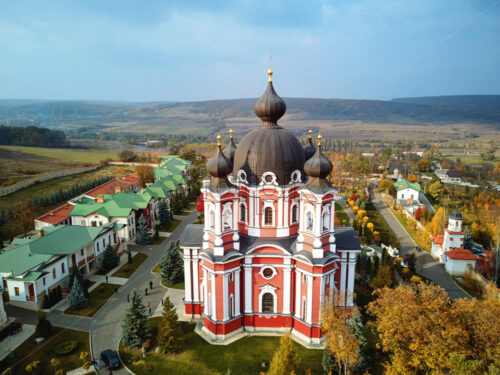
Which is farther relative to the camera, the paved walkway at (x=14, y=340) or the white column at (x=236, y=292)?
the white column at (x=236, y=292)

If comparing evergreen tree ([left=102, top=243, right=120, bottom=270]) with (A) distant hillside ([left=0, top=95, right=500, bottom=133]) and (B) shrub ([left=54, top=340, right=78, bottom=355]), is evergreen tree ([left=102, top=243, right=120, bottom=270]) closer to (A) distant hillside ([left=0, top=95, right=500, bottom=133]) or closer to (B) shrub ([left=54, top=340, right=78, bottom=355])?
(B) shrub ([left=54, top=340, right=78, bottom=355])

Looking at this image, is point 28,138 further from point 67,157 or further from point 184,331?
point 184,331

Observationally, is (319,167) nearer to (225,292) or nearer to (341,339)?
(341,339)

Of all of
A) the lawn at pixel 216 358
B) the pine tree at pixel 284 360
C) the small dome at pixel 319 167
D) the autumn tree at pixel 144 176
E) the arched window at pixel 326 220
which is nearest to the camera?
the pine tree at pixel 284 360

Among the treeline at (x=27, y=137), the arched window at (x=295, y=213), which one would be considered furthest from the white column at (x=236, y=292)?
the treeline at (x=27, y=137)

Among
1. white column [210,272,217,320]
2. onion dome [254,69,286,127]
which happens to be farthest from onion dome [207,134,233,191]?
white column [210,272,217,320]

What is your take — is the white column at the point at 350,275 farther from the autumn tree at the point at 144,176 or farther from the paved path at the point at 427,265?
the autumn tree at the point at 144,176
